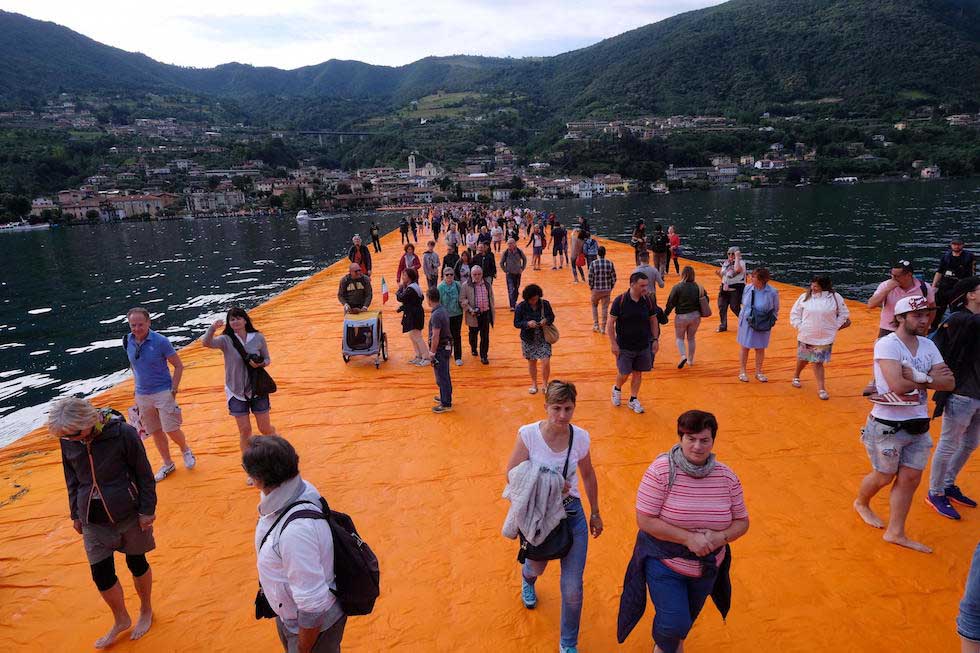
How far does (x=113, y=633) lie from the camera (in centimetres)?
311

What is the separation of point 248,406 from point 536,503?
3.40m

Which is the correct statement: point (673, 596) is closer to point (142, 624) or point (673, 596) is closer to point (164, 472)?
point (142, 624)

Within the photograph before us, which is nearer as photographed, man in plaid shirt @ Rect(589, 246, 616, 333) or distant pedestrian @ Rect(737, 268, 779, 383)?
distant pedestrian @ Rect(737, 268, 779, 383)

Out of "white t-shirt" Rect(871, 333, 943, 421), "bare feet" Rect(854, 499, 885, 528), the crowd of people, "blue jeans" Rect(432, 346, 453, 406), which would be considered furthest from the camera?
"blue jeans" Rect(432, 346, 453, 406)

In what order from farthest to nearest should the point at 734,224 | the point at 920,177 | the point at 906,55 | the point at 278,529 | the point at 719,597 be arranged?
the point at 906,55, the point at 920,177, the point at 734,224, the point at 719,597, the point at 278,529

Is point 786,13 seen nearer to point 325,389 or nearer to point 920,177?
point 920,177

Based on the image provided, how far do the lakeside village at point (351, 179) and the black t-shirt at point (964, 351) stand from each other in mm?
112219

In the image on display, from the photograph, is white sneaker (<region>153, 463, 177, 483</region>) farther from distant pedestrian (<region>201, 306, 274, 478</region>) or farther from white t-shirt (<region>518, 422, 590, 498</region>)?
white t-shirt (<region>518, 422, 590, 498</region>)

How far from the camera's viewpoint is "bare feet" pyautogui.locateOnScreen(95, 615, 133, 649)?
10.0 feet

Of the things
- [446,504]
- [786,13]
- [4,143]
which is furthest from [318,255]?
[786,13]

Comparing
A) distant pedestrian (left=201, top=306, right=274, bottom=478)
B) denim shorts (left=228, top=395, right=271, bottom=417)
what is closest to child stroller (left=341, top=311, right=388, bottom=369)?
denim shorts (left=228, top=395, right=271, bottom=417)

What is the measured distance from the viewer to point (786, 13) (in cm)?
19425

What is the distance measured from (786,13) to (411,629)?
25542 cm

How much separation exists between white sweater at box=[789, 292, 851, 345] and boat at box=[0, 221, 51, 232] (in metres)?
109
